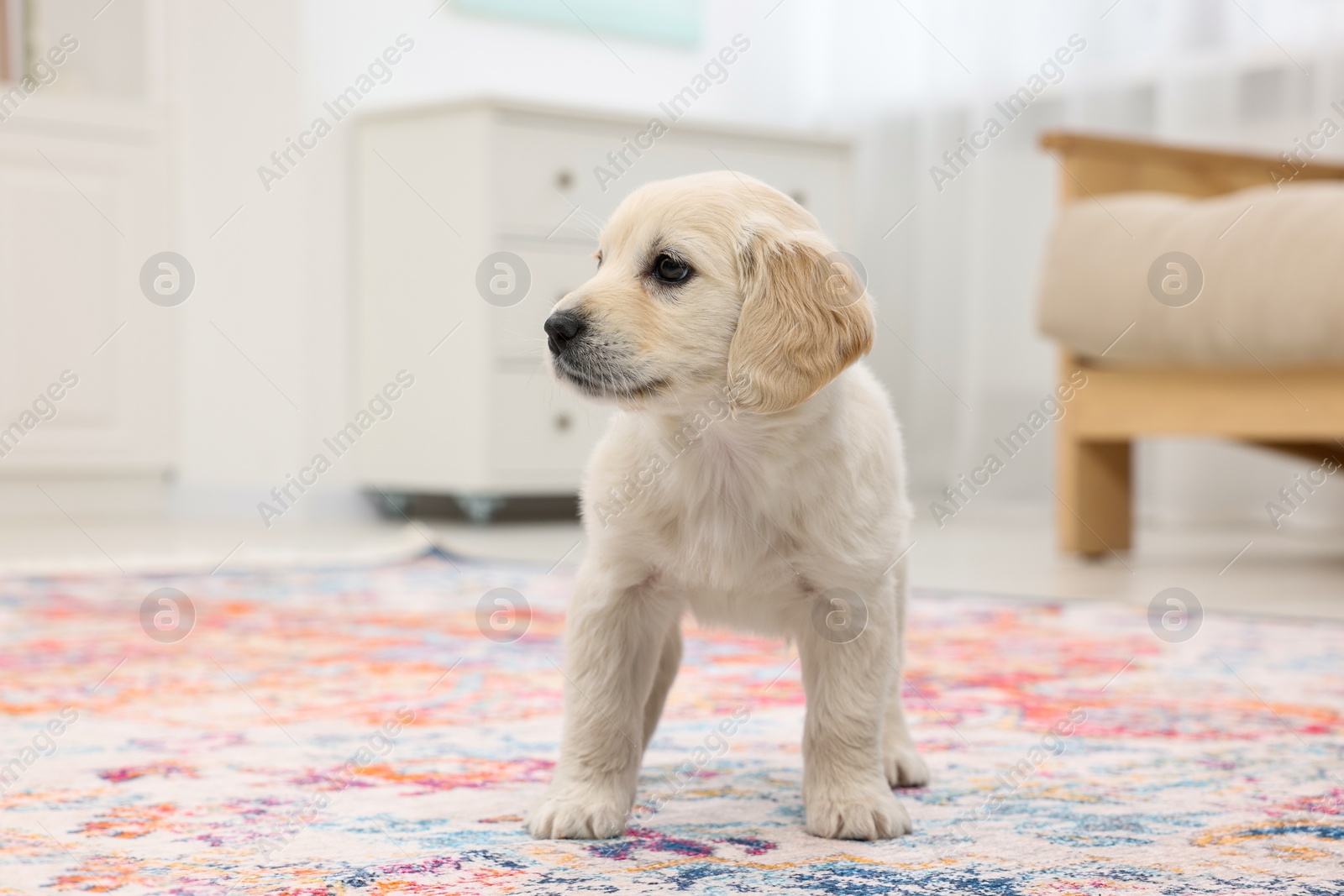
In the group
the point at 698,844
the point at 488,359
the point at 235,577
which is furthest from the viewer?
the point at 488,359

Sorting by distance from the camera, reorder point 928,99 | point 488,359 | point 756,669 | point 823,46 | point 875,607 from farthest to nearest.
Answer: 1. point 823,46
2. point 928,99
3. point 488,359
4. point 756,669
5. point 875,607

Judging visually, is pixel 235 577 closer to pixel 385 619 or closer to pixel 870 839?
pixel 385 619

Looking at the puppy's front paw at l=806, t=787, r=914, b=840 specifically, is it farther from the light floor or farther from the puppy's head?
the light floor

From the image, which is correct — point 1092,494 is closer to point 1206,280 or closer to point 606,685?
point 1206,280

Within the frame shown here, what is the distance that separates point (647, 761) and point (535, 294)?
300 cm

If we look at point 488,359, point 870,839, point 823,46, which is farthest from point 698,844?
point 823,46

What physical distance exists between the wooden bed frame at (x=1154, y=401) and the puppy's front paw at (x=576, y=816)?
2.10m

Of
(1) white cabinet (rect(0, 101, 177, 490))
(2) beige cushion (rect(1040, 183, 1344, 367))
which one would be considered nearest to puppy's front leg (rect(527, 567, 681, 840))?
(2) beige cushion (rect(1040, 183, 1344, 367))

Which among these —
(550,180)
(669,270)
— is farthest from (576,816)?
(550,180)

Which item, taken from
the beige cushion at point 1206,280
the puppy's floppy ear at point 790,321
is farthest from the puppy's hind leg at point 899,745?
the beige cushion at point 1206,280

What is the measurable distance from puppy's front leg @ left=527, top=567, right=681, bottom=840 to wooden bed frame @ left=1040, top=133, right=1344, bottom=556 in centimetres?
201

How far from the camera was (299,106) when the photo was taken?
468 centimetres

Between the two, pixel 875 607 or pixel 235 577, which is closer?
pixel 875 607

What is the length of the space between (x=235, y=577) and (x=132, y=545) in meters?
0.82
